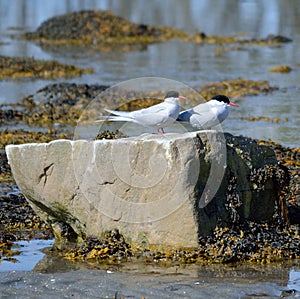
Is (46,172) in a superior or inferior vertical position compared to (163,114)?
inferior

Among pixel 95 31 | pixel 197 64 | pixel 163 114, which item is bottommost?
pixel 197 64

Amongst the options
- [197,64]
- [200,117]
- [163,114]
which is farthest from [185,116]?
[197,64]

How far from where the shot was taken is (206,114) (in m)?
7.45

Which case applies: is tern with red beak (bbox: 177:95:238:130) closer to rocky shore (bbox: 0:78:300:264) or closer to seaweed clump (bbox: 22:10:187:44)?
rocky shore (bbox: 0:78:300:264)

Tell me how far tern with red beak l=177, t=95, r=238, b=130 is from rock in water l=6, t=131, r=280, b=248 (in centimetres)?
45

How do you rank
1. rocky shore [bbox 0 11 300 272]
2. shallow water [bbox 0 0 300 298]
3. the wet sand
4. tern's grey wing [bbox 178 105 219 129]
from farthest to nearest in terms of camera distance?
tern's grey wing [bbox 178 105 219 129] → rocky shore [bbox 0 11 300 272] → shallow water [bbox 0 0 300 298] → the wet sand

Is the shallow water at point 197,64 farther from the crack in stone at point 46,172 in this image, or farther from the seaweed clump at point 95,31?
the seaweed clump at point 95,31

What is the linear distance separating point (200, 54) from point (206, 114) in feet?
48.5

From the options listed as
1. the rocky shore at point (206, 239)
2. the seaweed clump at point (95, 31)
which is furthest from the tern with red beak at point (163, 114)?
the seaweed clump at point (95, 31)

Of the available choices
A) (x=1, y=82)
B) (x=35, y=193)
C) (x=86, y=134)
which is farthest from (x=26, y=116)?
(x=35, y=193)

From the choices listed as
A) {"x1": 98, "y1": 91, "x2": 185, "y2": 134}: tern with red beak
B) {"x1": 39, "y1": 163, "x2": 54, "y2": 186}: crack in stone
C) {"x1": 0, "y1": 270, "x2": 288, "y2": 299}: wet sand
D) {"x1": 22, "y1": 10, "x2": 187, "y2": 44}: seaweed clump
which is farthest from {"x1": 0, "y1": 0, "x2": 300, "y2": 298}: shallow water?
{"x1": 98, "y1": 91, "x2": 185, "y2": 134}: tern with red beak

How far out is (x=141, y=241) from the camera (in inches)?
267

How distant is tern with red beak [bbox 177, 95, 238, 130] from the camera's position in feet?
24.2

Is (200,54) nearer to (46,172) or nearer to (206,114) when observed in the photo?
(206,114)
